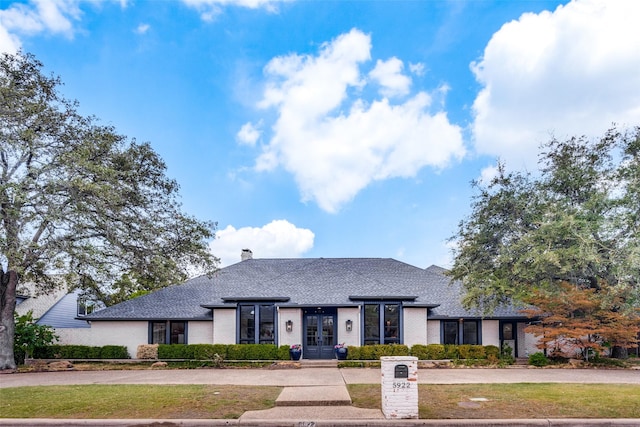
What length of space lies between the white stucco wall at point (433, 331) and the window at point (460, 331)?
0.78 feet

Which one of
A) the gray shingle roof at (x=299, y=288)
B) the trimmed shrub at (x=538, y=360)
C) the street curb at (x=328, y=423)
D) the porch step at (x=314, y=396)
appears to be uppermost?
the gray shingle roof at (x=299, y=288)

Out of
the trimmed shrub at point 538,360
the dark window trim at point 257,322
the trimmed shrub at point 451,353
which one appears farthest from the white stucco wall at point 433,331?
the dark window trim at point 257,322

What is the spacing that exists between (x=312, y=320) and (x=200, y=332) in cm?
561

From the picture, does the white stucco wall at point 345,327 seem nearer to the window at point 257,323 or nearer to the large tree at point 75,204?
the window at point 257,323

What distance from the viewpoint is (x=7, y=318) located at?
754 inches

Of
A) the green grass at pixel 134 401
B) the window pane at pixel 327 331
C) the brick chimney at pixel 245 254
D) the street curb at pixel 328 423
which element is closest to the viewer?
the street curb at pixel 328 423

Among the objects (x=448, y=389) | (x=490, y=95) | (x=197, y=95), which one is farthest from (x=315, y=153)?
(x=448, y=389)

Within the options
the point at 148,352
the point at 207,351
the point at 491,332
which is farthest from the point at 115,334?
the point at 491,332

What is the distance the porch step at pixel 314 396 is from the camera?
403 inches

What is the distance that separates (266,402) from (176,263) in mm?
Answer: 11868

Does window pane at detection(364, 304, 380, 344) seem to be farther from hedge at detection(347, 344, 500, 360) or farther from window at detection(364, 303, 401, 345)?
hedge at detection(347, 344, 500, 360)

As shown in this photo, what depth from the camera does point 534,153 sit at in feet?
61.9

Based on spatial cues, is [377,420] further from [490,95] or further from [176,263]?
[176,263]

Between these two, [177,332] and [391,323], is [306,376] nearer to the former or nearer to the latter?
[391,323]
